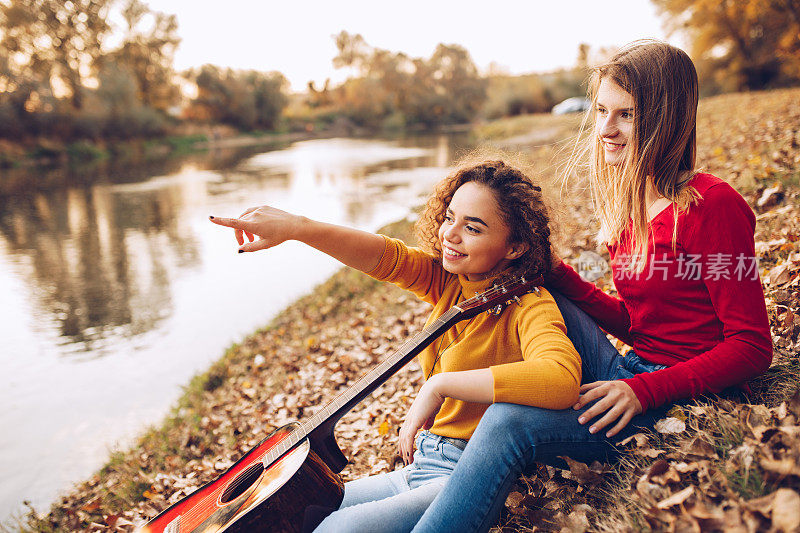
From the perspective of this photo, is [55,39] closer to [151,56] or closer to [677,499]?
[151,56]

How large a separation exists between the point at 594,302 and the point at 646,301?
29 cm

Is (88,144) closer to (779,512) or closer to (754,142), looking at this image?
(754,142)

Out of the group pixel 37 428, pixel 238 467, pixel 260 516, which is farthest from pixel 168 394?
pixel 260 516

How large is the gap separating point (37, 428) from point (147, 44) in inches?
2099

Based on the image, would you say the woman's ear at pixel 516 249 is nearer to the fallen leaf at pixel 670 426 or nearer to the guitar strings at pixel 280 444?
the guitar strings at pixel 280 444

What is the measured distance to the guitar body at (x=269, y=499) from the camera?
1.78 metres

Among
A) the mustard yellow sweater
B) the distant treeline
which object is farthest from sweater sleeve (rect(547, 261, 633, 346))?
the distant treeline

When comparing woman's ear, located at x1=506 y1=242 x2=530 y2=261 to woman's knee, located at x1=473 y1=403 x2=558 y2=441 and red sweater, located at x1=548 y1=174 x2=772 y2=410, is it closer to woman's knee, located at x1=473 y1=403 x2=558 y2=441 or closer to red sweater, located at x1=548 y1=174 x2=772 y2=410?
red sweater, located at x1=548 y1=174 x2=772 y2=410

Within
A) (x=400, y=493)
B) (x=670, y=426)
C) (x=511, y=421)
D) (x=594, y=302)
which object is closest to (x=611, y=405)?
(x=670, y=426)

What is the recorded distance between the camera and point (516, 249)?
7.21 ft

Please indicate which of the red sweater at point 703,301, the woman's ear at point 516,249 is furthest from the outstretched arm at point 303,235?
the red sweater at point 703,301

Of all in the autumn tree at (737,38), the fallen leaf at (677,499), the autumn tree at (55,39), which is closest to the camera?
the fallen leaf at (677,499)

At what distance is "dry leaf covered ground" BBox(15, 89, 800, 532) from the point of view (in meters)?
1.56

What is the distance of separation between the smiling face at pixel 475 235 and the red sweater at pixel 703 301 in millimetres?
572
